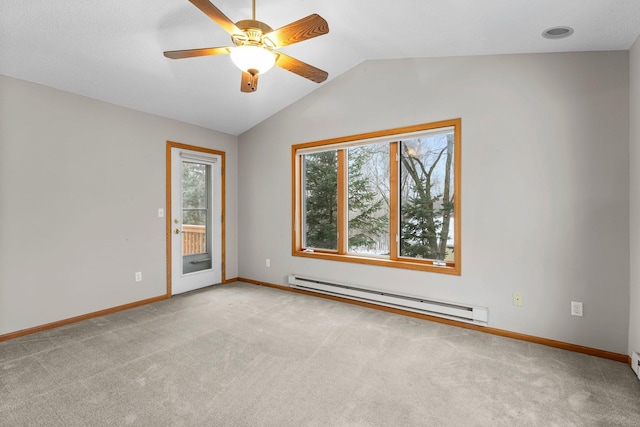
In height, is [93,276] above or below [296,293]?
above

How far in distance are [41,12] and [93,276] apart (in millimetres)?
2500

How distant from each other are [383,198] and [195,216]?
271cm

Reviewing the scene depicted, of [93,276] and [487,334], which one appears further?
[93,276]

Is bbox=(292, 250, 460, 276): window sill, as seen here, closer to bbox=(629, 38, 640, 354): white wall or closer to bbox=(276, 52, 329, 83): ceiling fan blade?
bbox=(629, 38, 640, 354): white wall

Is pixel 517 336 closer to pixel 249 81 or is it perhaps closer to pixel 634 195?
pixel 634 195

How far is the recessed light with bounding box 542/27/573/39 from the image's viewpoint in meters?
2.29

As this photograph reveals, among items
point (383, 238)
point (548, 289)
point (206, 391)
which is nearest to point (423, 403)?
point (206, 391)

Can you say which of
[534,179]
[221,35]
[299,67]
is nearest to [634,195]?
[534,179]

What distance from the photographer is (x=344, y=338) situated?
9.39ft

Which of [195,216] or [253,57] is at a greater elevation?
[253,57]

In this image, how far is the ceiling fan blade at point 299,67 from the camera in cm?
219

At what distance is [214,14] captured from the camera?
174cm

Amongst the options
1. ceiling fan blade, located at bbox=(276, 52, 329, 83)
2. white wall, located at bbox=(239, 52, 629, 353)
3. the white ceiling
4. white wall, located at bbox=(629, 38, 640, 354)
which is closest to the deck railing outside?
the white ceiling

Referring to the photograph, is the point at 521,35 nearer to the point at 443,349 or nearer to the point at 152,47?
the point at 443,349
